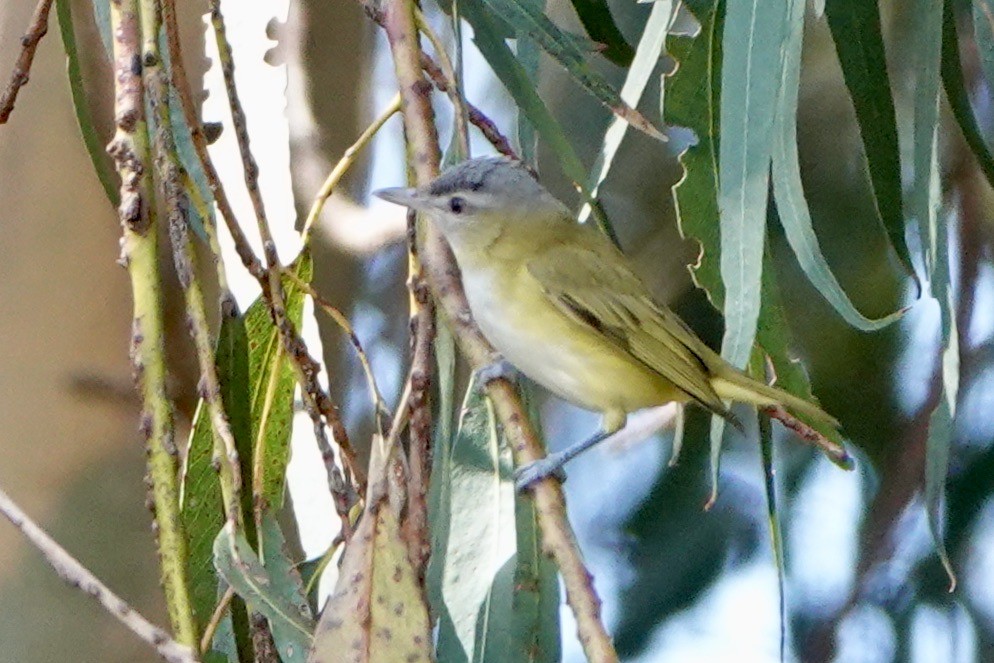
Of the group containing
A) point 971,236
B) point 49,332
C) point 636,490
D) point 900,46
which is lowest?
point 636,490

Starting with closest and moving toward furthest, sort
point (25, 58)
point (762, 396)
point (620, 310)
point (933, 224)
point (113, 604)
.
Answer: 1. point (113, 604)
2. point (25, 58)
3. point (933, 224)
4. point (762, 396)
5. point (620, 310)

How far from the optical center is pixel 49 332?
4.42 ft

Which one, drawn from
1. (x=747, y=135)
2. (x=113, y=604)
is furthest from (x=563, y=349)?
(x=113, y=604)

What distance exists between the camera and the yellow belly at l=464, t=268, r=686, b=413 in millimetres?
1073

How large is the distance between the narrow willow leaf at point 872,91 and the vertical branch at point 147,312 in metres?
0.58

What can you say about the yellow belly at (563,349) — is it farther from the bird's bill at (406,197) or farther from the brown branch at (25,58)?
the brown branch at (25,58)

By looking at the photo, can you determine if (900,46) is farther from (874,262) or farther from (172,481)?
(172,481)

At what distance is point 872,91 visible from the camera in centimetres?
98

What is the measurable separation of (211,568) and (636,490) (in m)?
1.14

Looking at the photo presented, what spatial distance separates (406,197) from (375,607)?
423mm

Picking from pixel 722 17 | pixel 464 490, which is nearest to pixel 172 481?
pixel 464 490

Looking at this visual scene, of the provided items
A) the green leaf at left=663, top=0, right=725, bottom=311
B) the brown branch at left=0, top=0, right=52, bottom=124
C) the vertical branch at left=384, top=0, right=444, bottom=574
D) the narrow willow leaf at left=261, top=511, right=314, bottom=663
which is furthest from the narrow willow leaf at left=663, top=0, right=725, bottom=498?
the brown branch at left=0, top=0, right=52, bottom=124

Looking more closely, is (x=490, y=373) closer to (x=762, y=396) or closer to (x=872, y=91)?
(x=762, y=396)

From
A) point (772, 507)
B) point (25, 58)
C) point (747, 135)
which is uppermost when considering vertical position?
point (25, 58)
